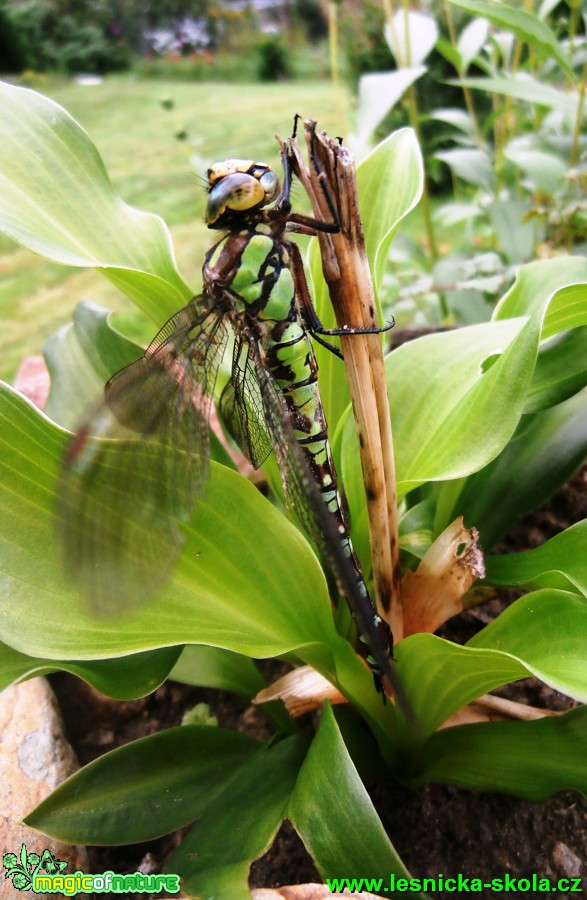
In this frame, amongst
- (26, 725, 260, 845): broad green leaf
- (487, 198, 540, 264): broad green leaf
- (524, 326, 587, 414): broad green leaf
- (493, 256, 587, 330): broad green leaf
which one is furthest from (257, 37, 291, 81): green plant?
(26, 725, 260, 845): broad green leaf

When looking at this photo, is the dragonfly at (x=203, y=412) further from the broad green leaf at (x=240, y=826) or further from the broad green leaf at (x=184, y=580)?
the broad green leaf at (x=240, y=826)

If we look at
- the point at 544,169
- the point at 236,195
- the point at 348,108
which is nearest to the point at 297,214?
the point at 236,195

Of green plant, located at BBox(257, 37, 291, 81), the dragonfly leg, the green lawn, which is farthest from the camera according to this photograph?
green plant, located at BBox(257, 37, 291, 81)

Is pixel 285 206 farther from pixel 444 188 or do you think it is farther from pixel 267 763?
pixel 444 188

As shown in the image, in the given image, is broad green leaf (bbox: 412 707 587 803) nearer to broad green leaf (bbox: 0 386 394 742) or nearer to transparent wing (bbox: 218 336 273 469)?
broad green leaf (bbox: 0 386 394 742)

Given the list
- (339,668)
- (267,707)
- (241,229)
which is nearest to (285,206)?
(241,229)

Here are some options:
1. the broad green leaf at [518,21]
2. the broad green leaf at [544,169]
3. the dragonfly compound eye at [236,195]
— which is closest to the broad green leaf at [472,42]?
the broad green leaf at [544,169]
